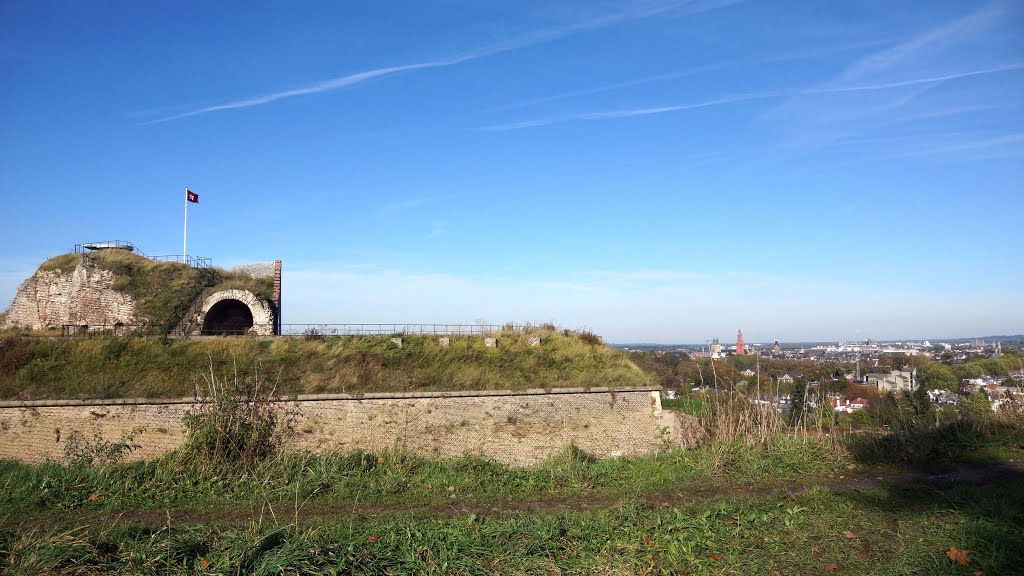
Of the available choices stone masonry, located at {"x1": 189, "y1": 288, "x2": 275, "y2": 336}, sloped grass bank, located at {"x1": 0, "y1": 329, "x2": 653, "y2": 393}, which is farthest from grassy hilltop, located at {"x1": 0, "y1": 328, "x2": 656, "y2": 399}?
stone masonry, located at {"x1": 189, "y1": 288, "x2": 275, "y2": 336}

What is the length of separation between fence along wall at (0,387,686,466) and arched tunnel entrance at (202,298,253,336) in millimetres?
8551

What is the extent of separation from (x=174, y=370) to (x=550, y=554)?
47.5ft

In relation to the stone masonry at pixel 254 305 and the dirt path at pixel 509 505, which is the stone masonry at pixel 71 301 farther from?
the dirt path at pixel 509 505

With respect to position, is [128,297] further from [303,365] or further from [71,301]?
[303,365]

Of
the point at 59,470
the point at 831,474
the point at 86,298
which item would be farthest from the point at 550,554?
the point at 86,298

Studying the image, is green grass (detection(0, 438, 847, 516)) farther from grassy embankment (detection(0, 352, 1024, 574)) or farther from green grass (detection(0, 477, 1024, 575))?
green grass (detection(0, 477, 1024, 575))

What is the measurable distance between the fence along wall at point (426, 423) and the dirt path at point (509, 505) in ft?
18.1

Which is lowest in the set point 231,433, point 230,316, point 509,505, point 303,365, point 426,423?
point 426,423

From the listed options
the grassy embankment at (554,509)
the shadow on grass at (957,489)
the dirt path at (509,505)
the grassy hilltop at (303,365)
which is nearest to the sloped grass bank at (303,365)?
the grassy hilltop at (303,365)

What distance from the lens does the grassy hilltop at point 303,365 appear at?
1492 cm

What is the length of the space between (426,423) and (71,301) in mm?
13968

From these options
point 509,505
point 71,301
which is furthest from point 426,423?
point 71,301

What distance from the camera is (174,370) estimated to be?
16.0 m

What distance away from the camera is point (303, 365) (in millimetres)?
17156
